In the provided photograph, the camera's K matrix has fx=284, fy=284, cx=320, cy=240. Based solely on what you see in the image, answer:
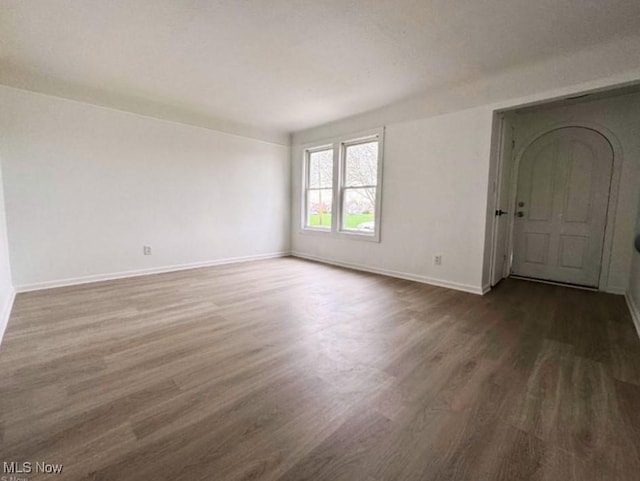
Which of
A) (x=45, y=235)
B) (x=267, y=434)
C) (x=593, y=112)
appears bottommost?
(x=267, y=434)

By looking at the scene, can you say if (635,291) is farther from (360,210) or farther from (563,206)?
(360,210)

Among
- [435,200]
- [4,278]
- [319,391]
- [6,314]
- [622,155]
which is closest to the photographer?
[319,391]

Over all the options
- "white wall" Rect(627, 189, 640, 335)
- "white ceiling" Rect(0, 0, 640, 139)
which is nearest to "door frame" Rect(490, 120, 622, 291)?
"white wall" Rect(627, 189, 640, 335)

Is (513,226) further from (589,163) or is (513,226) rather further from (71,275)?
(71,275)

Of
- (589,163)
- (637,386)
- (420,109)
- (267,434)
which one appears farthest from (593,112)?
(267,434)

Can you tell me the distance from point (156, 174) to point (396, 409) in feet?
13.7

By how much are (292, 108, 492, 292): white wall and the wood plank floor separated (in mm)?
822

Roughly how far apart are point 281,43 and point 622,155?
13.5 ft

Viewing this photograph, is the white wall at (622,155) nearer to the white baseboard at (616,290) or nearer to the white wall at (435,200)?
the white baseboard at (616,290)

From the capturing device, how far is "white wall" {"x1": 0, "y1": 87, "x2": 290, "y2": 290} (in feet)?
10.4

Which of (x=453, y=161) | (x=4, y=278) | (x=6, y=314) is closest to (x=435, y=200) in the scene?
(x=453, y=161)

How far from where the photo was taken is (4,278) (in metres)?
2.65

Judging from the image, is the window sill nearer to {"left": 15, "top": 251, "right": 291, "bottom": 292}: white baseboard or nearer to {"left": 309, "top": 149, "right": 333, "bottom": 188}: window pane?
{"left": 309, "top": 149, "right": 333, "bottom": 188}: window pane

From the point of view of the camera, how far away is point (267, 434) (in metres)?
1.26
